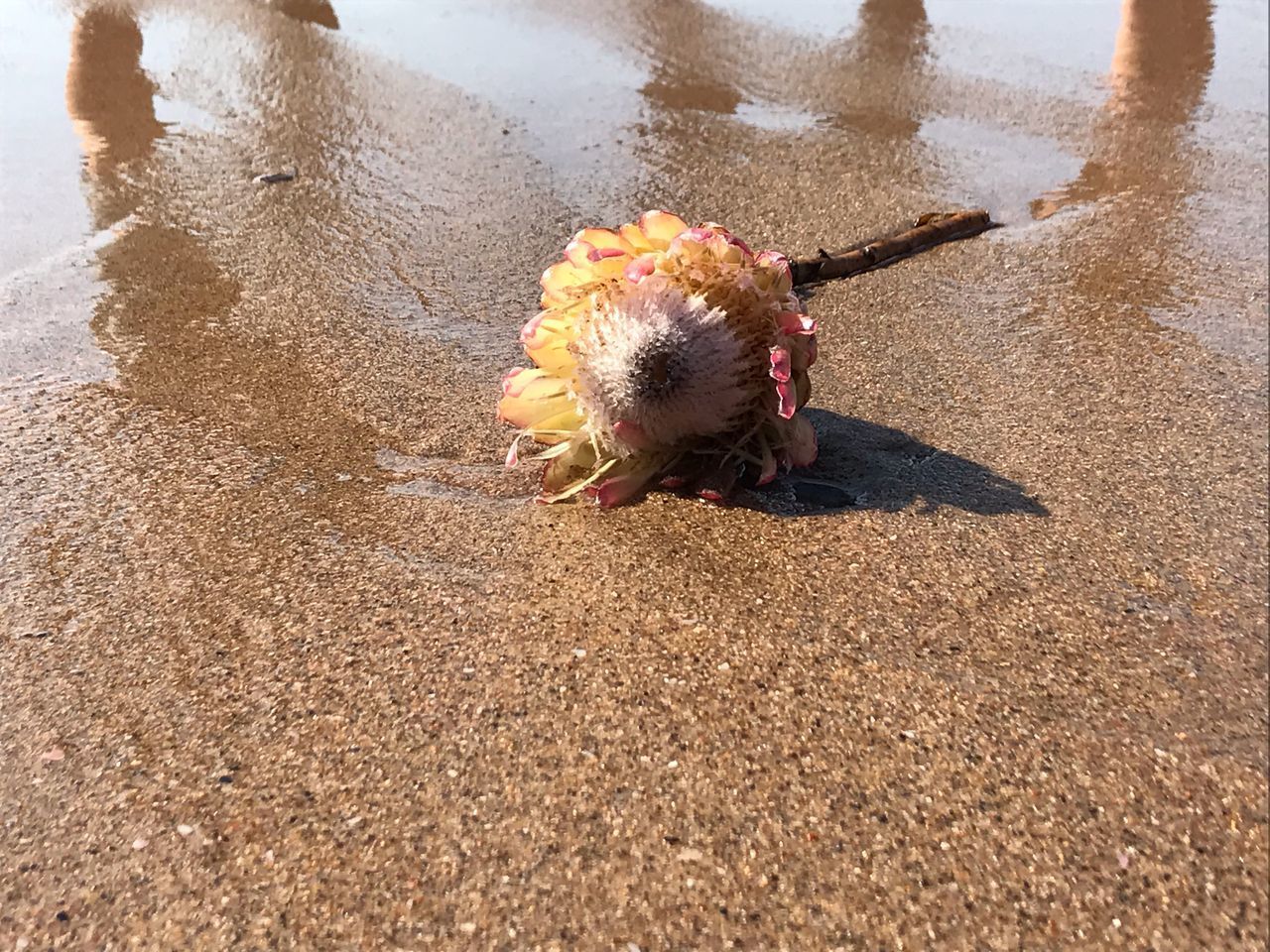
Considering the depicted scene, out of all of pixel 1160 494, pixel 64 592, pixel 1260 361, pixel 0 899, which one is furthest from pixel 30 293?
pixel 1260 361

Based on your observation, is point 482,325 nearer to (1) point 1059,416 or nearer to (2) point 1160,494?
(1) point 1059,416

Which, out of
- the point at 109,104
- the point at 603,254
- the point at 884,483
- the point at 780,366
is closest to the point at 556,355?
the point at 603,254

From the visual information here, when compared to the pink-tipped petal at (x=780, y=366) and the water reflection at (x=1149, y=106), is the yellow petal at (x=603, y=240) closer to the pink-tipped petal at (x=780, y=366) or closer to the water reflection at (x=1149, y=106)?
the pink-tipped petal at (x=780, y=366)

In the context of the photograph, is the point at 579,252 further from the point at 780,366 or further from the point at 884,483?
the point at 884,483

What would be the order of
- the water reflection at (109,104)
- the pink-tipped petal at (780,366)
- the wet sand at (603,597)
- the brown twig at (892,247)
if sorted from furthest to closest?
1. the water reflection at (109,104)
2. the brown twig at (892,247)
3. the pink-tipped petal at (780,366)
4. the wet sand at (603,597)

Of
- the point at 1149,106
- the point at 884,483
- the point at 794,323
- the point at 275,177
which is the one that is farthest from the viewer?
the point at 1149,106

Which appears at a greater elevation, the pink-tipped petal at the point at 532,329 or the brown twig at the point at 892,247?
the pink-tipped petal at the point at 532,329

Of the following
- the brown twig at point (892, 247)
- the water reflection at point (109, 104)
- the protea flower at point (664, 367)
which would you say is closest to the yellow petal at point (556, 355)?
the protea flower at point (664, 367)

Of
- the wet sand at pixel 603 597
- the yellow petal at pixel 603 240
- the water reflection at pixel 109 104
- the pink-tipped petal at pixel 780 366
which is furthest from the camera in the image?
the water reflection at pixel 109 104
